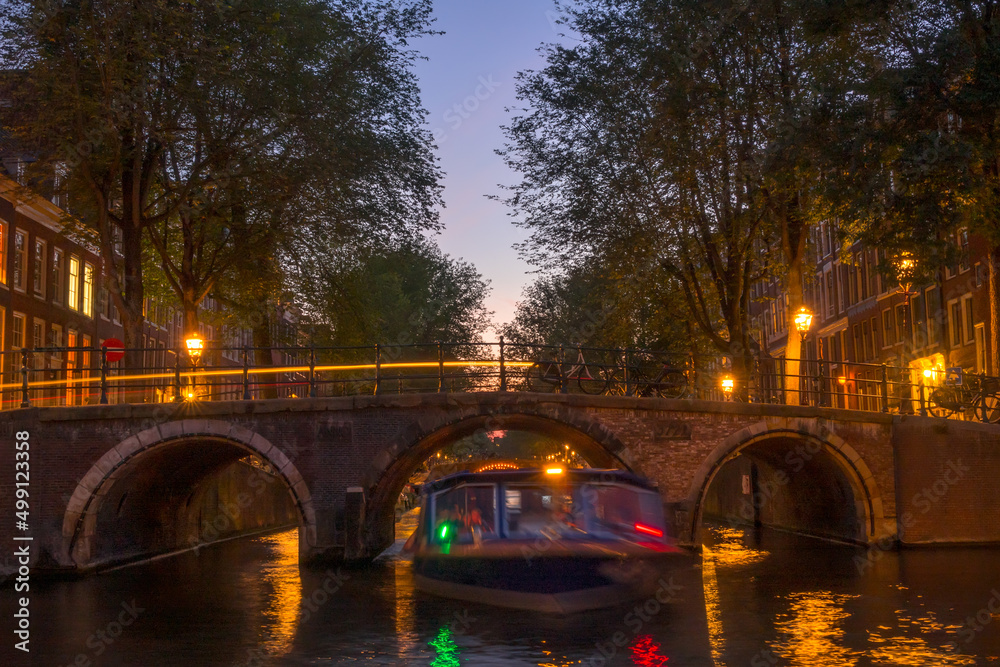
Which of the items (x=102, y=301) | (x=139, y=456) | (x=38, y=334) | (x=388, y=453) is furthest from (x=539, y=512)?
(x=102, y=301)

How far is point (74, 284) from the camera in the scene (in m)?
44.2

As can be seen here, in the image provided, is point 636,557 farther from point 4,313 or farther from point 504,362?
point 4,313

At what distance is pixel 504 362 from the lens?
25.6 m

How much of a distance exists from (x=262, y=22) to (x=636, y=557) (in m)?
16.8

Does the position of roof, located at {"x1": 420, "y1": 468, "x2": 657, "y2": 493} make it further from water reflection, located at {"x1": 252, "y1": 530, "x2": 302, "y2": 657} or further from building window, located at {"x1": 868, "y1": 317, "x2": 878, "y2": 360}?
building window, located at {"x1": 868, "y1": 317, "x2": 878, "y2": 360}

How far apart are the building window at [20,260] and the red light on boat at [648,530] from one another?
26.6m

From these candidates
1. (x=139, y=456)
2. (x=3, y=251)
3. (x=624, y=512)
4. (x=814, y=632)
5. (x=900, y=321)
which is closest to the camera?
(x=814, y=632)

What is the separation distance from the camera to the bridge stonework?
81.7 feet

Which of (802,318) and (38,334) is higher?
(38,334)

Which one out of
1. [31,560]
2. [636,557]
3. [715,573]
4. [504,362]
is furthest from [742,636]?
[31,560]

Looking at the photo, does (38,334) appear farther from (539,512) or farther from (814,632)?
(814,632)

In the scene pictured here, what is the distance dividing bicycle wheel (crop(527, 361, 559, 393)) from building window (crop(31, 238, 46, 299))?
19.8 m

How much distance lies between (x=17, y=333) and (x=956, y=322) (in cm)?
3205

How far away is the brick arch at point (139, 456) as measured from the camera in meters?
24.8
